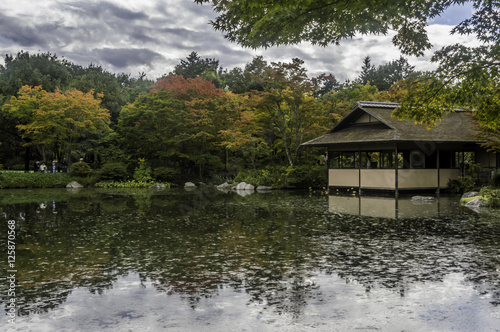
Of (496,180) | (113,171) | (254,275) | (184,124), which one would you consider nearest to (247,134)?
(184,124)

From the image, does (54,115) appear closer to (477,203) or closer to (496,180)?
(477,203)

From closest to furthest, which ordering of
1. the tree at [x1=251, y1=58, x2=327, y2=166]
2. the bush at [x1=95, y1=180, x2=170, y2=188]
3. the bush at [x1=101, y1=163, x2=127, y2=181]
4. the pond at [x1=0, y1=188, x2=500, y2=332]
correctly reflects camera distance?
the pond at [x1=0, y1=188, x2=500, y2=332], the tree at [x1=251, y1=58, x2=327, y2=166], the bush at [x1=95, y1=180, x2=170, y2=188], the bush at [x1=101, y1=163, x2=127, y2=181]

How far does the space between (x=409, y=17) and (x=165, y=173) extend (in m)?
27.0

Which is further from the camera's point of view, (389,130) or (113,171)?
(113,171)

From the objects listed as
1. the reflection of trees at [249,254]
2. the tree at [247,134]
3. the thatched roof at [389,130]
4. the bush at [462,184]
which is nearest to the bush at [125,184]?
the tree at [247,134]

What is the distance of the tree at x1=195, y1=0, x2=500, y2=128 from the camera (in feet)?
33.6

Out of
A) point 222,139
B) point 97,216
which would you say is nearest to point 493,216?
point 97,216

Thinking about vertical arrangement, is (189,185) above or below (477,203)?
above

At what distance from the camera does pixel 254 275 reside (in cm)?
691

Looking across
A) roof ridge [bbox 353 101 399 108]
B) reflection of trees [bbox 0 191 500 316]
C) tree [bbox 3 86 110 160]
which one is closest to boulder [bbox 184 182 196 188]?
tree [bbox 3 86 110 160]

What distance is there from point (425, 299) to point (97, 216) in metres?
11.9

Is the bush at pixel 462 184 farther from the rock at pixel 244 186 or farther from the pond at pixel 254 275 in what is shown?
the pond at pixel 254 275

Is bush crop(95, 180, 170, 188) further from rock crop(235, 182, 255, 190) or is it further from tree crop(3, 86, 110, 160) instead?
rock crop(235, 182, 255, 190)

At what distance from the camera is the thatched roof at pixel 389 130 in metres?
23.8
